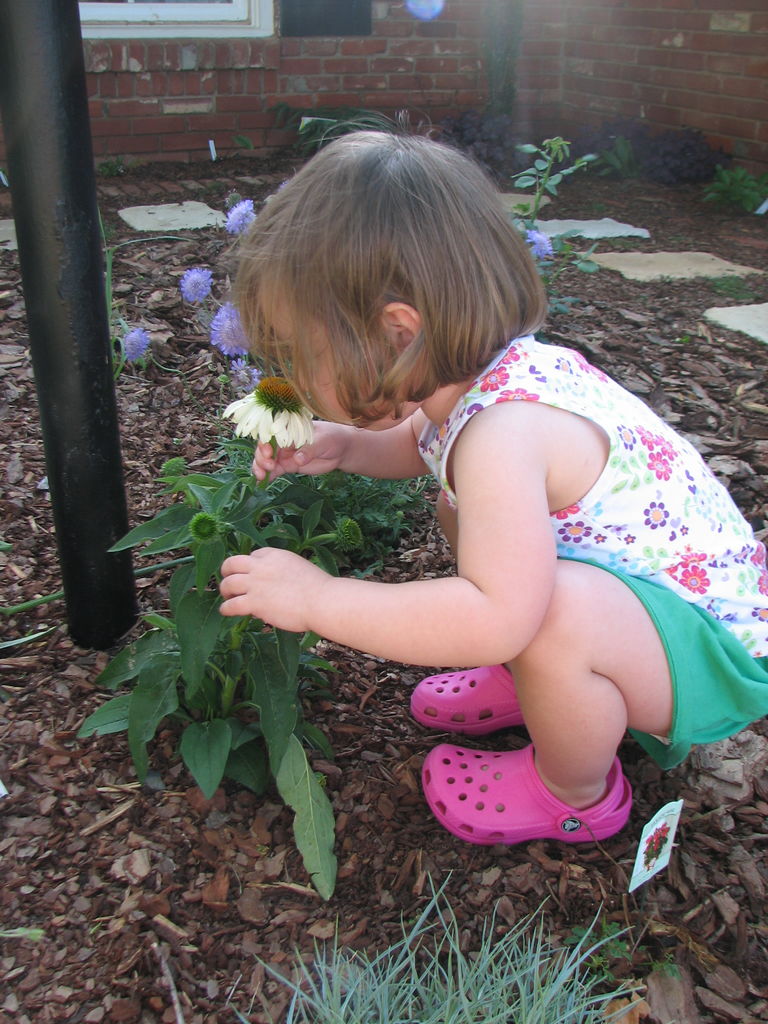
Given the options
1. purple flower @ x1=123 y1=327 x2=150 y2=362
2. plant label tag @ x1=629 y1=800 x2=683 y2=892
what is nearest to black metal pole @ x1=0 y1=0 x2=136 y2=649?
purple flower @ x1=123 y1=327 x2=150 y2=362

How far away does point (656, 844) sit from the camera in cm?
149

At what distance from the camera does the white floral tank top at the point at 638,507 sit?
1490mm

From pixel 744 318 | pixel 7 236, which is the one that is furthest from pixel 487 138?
pixel 7 236

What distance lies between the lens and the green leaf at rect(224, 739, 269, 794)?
5.29 ft

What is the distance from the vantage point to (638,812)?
1710 mm

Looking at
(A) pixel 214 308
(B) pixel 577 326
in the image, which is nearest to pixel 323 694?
(A) pixel 214 308

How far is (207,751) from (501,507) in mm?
614

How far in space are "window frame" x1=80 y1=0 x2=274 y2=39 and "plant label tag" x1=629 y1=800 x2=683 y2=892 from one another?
16.0ft

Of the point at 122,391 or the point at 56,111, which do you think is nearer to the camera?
the point at 56,111

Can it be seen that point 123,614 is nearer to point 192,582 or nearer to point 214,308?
point 192,582

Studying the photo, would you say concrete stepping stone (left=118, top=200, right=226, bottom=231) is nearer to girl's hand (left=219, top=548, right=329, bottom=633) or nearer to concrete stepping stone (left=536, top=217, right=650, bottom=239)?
concrete stepping stone (left=536, top=217, right=650, bottom=239)

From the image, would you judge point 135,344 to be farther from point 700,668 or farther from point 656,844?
point 656,844

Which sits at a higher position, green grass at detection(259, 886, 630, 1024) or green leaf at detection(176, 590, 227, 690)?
green leaf at detection(176, 590, 227, 690)

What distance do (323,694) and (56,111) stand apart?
3.62ft
